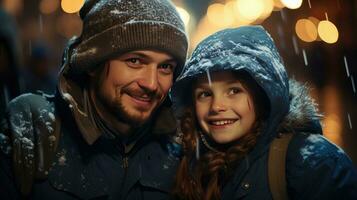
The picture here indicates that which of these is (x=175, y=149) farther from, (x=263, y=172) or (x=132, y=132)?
(x=263, y=172)

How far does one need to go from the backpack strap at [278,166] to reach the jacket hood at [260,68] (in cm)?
8

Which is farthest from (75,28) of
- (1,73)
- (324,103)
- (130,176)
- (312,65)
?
(130,176)

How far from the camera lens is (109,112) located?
3.51 m

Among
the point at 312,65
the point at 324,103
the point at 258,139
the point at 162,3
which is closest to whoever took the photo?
the point at 258,139

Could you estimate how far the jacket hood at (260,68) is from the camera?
3299mm

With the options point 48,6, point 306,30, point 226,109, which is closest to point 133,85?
point 226,109

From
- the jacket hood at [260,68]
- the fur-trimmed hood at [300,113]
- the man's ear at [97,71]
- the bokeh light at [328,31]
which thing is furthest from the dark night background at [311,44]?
the man's ear at [97,71]

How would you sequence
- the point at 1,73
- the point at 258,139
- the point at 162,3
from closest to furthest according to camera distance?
the point at 258,139
the point at 162,3
the point at 1,73

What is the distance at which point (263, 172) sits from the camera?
3.13m

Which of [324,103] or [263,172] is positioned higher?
[263,172]

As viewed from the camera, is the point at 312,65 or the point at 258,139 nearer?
the point at 258,139

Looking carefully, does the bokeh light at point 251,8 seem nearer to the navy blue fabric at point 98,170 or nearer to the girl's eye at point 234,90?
the girl's eye at point 234,90

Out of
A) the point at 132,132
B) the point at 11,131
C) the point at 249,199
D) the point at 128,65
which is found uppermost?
the point at 128,65

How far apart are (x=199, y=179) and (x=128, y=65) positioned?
3.60 ft
